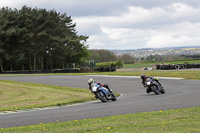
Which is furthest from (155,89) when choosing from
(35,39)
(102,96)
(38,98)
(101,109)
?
(35,39)

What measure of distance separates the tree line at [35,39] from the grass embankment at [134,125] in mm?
63351

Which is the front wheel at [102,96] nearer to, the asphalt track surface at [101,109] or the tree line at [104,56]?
the asphalt track surface at [101,109]

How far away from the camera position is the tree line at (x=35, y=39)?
74938mm

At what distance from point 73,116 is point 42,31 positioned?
66.7m

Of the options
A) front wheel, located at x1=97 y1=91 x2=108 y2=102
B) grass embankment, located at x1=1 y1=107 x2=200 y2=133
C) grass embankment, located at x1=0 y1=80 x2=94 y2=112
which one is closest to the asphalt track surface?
front wheel, located at x1=97 y1=91 x2=108 y2=102

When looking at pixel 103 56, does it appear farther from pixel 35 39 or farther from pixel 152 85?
pixel 152 85

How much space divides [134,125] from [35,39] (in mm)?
72654

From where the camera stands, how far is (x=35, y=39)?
8038 cm

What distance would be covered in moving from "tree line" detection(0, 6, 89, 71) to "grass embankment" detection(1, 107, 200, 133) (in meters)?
63.4

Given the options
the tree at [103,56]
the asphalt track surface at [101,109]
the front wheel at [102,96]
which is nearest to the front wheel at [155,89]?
the asphalt track surface at [101,109]

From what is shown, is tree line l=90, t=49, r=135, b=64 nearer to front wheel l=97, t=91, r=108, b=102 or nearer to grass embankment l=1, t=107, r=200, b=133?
front wheel l=97, t=91, r=108, b=102

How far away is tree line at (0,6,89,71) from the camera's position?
74.9 m

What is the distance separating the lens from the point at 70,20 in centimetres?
9419

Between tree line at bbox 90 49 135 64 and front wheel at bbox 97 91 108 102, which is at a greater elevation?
tree line at bbox 90 49 135 64
